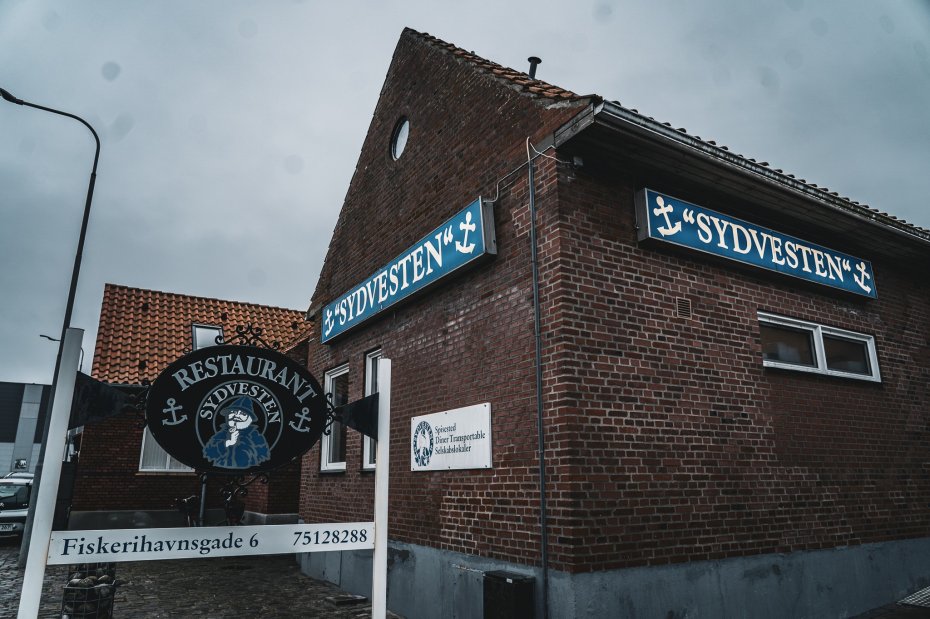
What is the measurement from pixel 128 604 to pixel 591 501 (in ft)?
21.4

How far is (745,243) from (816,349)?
1793 mm

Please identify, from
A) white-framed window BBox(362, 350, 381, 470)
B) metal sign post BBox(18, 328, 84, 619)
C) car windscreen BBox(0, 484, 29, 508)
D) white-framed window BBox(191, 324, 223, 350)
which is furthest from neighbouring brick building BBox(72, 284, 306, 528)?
metal sign post BBox(18, 328, 84, 619)

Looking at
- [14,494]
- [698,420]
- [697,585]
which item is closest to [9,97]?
[14,494]

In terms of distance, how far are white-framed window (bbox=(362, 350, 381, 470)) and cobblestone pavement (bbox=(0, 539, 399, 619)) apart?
1.86 m

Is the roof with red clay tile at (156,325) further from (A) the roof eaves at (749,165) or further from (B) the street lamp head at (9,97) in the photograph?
(A) the roof eaves at (749,165)

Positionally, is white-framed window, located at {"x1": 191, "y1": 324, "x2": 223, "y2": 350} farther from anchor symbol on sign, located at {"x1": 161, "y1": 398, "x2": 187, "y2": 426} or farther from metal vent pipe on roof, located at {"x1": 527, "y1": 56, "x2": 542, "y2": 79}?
metal vent pipe on roof, located at {"x1": 527, "y1": 56, "x2": 542, "y2": 79}

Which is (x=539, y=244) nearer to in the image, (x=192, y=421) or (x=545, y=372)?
(x=545, y=372)

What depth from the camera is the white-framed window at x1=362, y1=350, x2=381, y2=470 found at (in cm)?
911

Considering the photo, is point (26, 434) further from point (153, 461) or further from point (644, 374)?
point (644, 374)

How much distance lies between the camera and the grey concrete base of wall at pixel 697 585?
5340 mm

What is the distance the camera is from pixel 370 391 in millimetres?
9562

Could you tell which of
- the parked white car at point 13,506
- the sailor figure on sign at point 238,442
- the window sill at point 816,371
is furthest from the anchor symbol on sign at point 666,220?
the parked white car at point 13,506

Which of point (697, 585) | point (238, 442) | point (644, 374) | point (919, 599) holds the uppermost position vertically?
point (644, 374)

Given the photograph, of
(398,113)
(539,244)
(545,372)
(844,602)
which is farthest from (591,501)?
(398,113)
